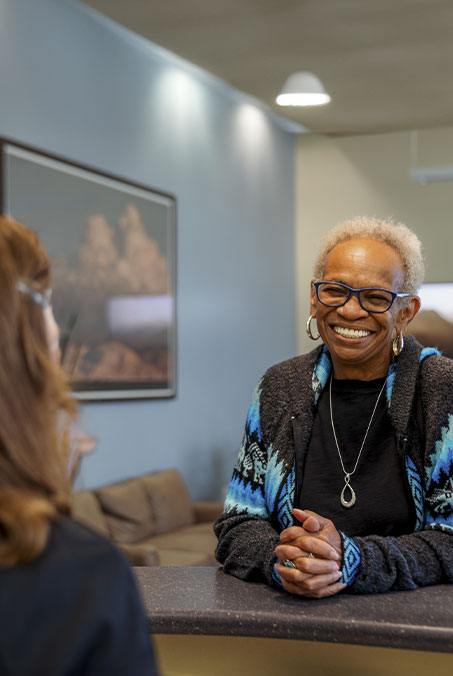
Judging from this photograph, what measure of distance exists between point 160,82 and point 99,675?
6.45 meters

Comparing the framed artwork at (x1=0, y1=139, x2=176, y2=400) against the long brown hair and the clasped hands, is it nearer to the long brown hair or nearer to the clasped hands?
the clasped hands

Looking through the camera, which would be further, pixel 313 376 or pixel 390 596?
pixel 313 376

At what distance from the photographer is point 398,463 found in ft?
6.99

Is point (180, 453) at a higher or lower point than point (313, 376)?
lower

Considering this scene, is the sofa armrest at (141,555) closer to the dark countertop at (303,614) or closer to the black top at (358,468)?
the black top at (358,468)

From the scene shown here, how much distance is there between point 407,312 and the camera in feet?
7.68

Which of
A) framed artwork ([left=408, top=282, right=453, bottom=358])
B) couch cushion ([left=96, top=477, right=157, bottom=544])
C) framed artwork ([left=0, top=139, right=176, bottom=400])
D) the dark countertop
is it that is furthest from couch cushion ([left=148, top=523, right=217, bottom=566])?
the dark countertop

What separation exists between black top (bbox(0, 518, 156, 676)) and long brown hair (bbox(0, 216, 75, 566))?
0.08 feet

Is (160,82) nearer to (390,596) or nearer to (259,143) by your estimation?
(259,143)

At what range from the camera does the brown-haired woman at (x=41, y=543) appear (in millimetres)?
925

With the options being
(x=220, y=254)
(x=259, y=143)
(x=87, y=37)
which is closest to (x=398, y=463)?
(x=87, y=37)

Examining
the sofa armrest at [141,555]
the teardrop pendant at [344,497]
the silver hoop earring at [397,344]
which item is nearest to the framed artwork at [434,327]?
the silver hoop earring at [397,344]

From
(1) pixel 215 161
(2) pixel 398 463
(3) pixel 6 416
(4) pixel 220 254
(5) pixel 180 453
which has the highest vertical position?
(1) pixel 215 161

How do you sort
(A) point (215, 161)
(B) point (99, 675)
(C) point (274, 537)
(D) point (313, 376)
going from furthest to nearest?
(A) point (215, 161)
(D) point (313, 376)
(C) point (274, 537)
(B) point (99, 675)
